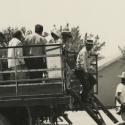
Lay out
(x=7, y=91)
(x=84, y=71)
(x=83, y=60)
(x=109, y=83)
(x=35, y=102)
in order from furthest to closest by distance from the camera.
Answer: (x=109, y=83) → (x=83, y=60) → (x=84, y=71) → (x=7, y=91) → (x=35, y=102)

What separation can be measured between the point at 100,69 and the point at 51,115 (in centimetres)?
2569

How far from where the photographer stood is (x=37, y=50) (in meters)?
9.41

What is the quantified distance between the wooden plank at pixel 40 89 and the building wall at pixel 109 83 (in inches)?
995

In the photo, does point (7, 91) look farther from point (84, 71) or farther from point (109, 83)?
point (109, 83)

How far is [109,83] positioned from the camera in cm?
3419

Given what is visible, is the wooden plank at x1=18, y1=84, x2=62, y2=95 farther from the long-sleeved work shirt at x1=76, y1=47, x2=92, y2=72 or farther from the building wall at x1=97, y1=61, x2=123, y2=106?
the building wall at x1=97, y1=61, x2=123, y2=106

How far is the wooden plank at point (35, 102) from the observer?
8734 millimetres

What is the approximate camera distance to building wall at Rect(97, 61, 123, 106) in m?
34.0

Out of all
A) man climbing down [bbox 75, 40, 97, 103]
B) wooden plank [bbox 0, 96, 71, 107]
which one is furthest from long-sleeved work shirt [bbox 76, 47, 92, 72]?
wooden plank [bbox 0, 96, 71, 107]

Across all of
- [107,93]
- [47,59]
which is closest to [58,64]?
[47,59]

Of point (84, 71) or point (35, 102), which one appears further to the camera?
point (84, 71)

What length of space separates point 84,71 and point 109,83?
2438cm

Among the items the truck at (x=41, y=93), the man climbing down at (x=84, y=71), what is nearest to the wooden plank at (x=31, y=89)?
the truck at (x=41, y=93)

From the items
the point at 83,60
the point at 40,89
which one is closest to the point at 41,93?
the point at 40,89
